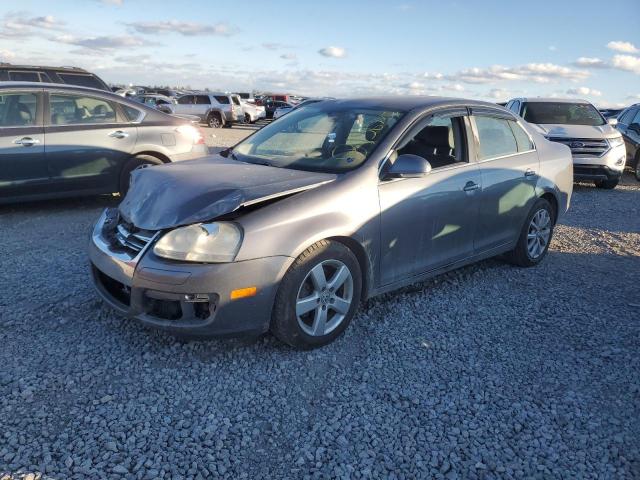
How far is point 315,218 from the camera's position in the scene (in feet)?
11.1

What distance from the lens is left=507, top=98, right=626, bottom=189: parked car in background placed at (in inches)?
411

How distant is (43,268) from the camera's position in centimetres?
482

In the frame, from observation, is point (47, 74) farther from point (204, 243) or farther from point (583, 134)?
point (583, 134)

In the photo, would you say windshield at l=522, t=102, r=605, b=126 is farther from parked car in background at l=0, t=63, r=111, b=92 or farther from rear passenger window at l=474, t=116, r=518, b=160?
parked car in background at l=0, t=63, r=111, b=92

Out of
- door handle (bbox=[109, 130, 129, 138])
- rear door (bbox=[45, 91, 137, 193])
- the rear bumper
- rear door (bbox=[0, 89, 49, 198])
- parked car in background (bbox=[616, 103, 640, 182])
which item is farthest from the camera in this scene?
parked car in background (bbox=[616, 103, 640, 182])

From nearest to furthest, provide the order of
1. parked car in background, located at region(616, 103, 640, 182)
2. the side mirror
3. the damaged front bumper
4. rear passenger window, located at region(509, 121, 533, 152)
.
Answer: the damaged front bumper → the side mirror → rear passenger window, located at region(509, 121, 533, 152) → parked car in background, located at region(616, 103, 640, 182)

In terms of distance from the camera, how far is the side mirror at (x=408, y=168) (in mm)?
3759

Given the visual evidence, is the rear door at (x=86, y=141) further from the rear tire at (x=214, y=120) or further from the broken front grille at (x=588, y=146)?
the rear tire at (x=214, y=120)

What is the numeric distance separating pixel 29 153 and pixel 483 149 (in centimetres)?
511

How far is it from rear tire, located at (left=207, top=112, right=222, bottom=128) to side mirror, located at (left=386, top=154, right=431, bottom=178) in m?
25.4

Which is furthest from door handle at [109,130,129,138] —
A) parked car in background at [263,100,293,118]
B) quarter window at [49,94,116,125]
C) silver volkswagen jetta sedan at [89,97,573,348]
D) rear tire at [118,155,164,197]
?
parked car in background at [263,100,293,118]

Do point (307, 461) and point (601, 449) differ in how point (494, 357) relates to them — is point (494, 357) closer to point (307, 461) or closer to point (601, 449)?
point (601, 449)

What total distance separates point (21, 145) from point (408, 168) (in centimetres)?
489

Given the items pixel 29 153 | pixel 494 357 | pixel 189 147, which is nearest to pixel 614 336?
pixel 494 357
